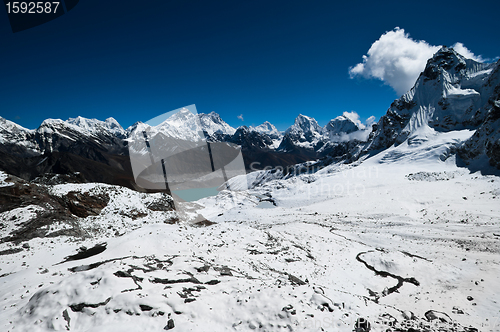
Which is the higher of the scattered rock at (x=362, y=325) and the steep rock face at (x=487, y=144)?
the steep rock face at (x=487, y=144)

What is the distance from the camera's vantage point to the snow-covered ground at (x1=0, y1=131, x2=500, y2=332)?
8.88 metres

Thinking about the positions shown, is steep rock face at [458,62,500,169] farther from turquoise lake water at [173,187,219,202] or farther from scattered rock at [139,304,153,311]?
turquoise lake water at [173,187,219,202]

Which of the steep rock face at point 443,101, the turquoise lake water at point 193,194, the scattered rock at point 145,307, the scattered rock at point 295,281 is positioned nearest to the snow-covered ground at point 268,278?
the scattered rock at point 145,307

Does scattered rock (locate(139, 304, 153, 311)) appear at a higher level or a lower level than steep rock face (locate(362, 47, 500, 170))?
lower

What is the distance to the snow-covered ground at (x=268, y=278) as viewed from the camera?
29.1 ft

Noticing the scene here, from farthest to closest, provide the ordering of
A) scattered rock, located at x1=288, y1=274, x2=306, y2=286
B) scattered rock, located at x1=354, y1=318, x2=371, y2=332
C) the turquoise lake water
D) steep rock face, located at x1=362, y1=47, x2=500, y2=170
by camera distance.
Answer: the turquoise lake water → steep rock face, located at x1=362, y1=47, x2=500, y2=170 → scattered rock, located at x1=288, y1=274, x2=306, y2=286 → scattered rock, located at x1=354, y1=318, x2=371, y2=332

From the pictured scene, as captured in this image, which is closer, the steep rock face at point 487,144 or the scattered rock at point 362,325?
the scattered rock at point 362,325

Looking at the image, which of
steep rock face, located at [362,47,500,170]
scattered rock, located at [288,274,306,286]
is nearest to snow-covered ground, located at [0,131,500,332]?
scattered rock, located at [288,274,306,286]

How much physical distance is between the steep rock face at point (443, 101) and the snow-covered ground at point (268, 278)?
7557cm

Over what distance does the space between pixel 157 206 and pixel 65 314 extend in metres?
24.8

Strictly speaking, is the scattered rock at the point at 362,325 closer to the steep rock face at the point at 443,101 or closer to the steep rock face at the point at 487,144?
the steep rock face at the point at 487,144

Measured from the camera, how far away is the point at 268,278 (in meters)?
13.7

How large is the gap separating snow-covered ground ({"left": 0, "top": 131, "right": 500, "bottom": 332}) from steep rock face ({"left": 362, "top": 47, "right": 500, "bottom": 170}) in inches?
2975

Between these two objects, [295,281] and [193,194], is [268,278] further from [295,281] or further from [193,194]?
[193,194]
